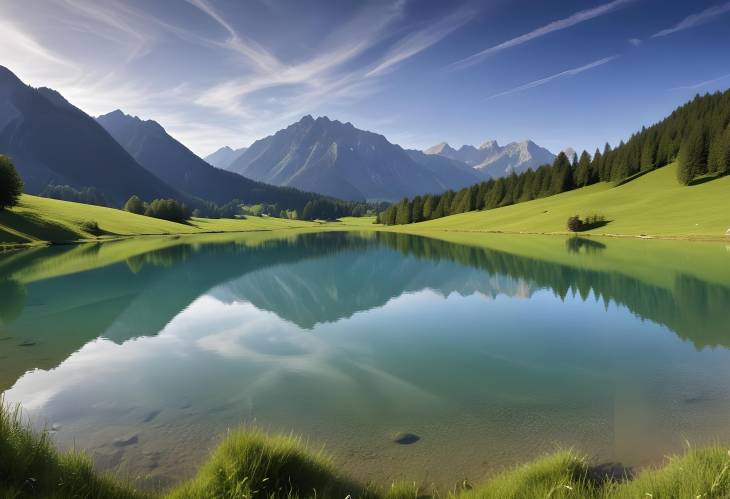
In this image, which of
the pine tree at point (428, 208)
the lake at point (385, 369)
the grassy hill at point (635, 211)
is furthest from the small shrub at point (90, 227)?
the pine tree at point (428, 208)

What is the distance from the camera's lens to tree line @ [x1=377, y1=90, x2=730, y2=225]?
109 m

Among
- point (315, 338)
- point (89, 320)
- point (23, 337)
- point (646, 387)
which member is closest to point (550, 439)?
point (646, 387)

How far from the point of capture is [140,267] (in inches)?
2047

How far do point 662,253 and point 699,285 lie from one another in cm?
2544

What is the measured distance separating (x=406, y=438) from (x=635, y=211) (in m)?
108

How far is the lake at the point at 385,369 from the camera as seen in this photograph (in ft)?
34.6

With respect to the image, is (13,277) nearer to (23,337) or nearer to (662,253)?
(23,337)

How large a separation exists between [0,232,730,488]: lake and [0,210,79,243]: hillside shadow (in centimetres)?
5874

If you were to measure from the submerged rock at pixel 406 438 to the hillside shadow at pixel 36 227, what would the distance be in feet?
325

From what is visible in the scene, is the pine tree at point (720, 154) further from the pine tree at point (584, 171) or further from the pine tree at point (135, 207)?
the pine tree at point (135, 207)

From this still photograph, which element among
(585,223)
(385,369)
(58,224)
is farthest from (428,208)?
(385,369)

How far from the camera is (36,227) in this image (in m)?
86.2

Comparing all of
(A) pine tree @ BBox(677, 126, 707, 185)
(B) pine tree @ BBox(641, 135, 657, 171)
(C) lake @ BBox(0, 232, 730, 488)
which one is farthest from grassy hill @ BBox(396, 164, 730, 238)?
(C) lake @ BBox(0, 232, 730, 488)

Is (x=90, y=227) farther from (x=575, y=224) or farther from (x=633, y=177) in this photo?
(x=633, y=177)
